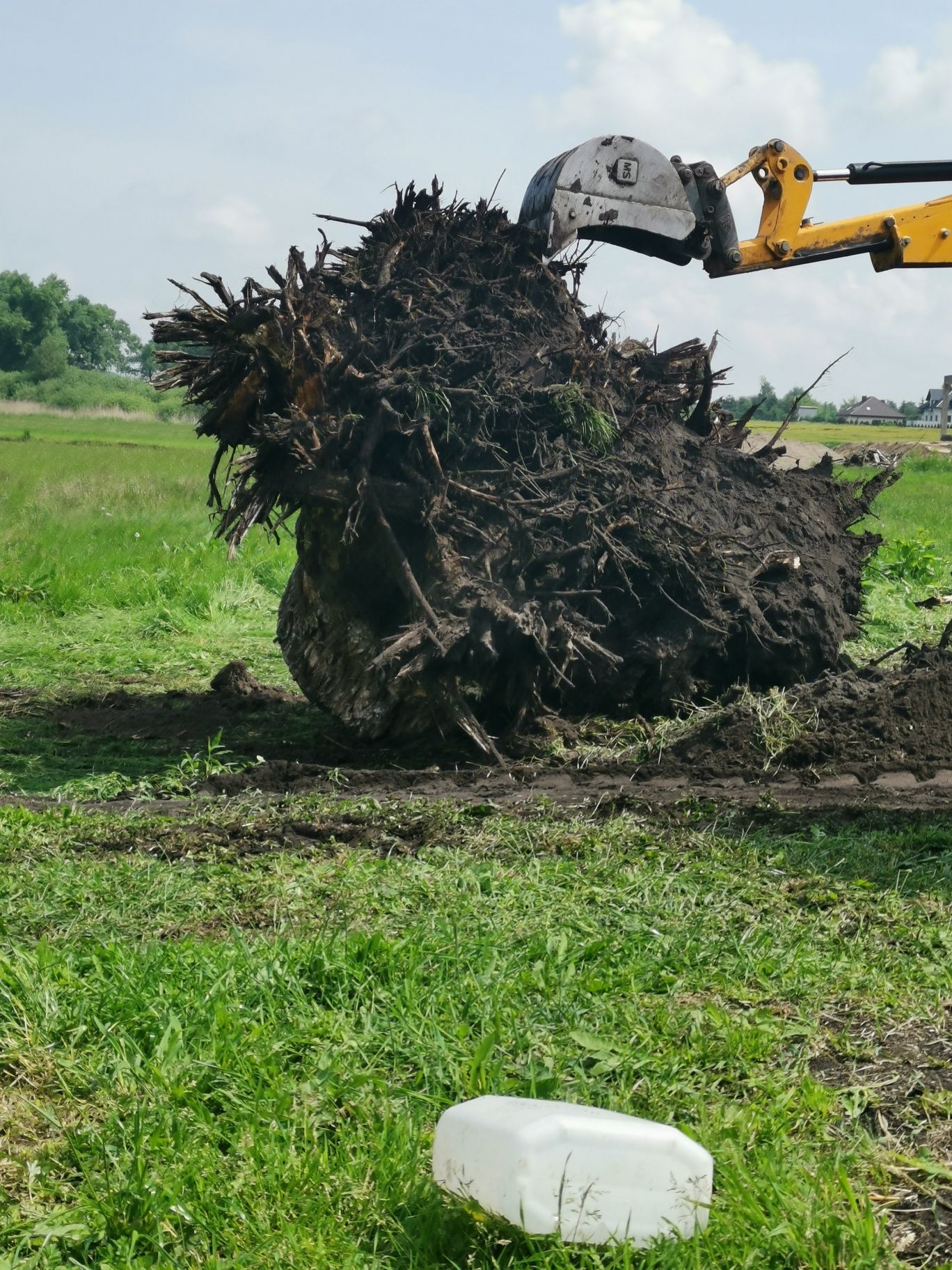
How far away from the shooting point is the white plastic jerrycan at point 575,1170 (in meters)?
2.40

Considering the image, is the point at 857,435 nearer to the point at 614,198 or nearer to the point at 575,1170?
the point at 614,198

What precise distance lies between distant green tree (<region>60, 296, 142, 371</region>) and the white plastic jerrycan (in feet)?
271

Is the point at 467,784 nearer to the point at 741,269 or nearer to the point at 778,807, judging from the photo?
the point at 778,807

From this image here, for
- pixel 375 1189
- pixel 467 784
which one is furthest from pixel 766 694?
pixel 375 1189

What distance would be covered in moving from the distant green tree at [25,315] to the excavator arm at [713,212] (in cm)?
6760

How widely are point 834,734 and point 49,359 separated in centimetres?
6875

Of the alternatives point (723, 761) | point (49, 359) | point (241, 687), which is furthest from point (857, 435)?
point (723, 761)

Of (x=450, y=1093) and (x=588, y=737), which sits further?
(x=588, y=737)

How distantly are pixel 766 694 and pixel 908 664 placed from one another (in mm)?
833

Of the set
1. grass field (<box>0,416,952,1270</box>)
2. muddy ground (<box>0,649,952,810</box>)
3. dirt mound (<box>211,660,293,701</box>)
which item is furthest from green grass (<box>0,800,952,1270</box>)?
dirt mound (<box>211,660,293,701</box>)

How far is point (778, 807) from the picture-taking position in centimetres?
568

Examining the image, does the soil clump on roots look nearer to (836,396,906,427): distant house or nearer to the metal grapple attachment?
the metal grapple attachment

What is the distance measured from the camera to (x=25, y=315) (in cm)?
7350

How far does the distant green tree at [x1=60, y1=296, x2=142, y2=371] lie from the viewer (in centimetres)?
8181
